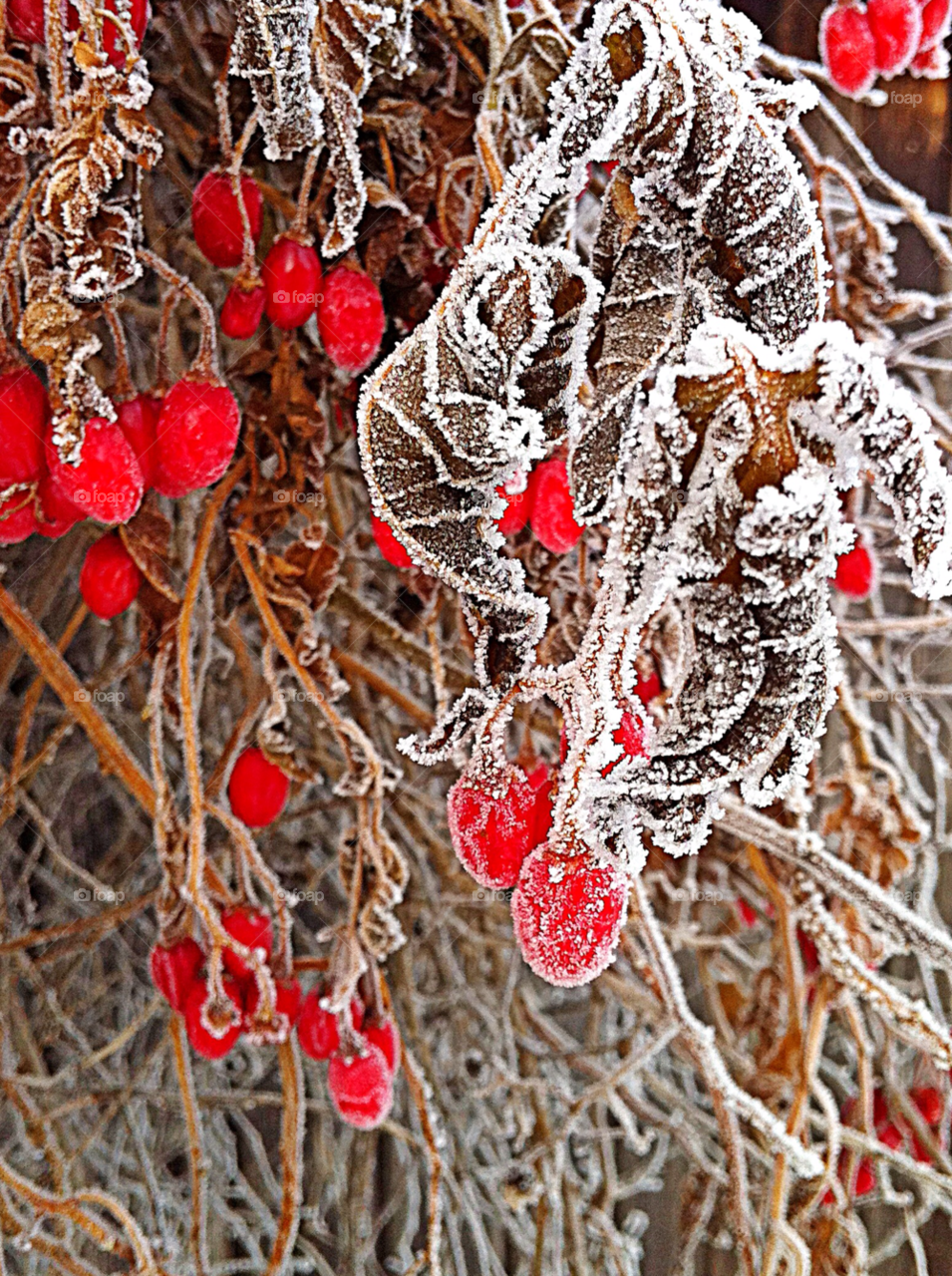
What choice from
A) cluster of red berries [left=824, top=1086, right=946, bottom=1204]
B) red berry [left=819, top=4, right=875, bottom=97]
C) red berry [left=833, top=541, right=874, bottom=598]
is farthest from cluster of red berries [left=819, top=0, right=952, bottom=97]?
cluster of red berries [left=824, top=1086, right=946, bottom=1204]

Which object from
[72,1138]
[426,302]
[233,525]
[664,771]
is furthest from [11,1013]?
[664,771]

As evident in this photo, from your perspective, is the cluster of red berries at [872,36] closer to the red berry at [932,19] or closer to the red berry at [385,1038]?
the red berry at [932,19]

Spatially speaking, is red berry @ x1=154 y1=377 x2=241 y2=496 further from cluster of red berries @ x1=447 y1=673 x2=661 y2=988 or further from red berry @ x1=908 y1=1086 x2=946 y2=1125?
red berry @ x1=908 y1=1086 x2=946 y2=1125

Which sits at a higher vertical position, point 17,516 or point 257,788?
point 17,516

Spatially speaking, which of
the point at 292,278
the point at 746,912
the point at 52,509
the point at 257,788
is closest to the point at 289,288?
the point at 292,278

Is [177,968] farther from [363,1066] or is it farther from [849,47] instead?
[849,47]
